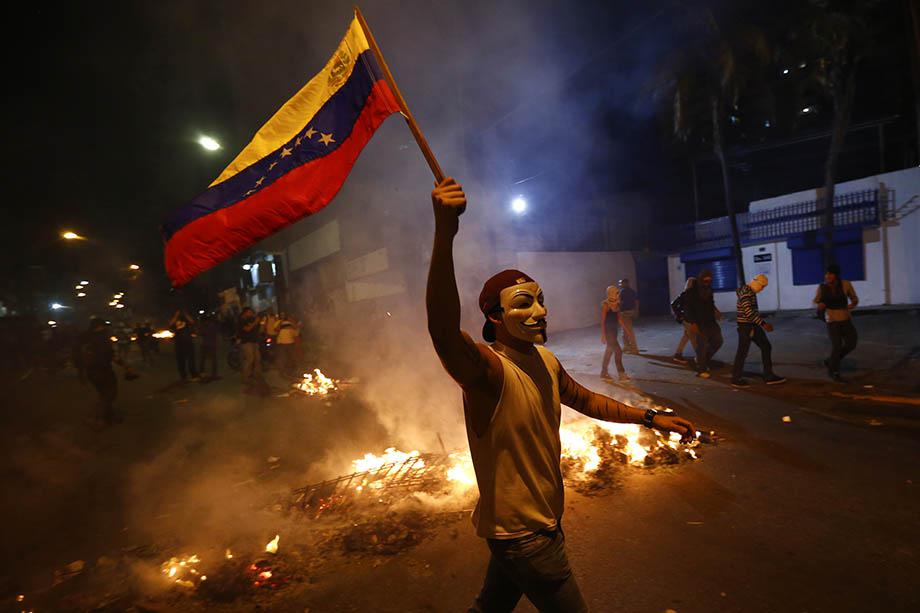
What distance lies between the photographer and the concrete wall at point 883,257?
46.9 ft

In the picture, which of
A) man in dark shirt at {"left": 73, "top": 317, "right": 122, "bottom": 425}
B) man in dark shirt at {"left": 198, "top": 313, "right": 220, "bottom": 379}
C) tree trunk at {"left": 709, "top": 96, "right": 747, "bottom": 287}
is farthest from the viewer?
tree trunk at {"left": 709, "top": 96, "right": 747, "bottom": 287}

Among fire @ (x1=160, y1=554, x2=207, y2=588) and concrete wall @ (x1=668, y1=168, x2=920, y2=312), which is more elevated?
concrete wall @ (x1=668, y1=168, x2=920, y2=312)

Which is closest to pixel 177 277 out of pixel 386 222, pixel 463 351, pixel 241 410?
pixel 463 351

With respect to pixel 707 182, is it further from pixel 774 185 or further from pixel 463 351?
pixel 463 351

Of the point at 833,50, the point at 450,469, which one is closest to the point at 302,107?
the point at 450,469

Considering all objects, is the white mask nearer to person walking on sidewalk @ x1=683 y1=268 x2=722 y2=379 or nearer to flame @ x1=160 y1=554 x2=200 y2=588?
flame @ x1=160 y1=554 x2=200 y2=588

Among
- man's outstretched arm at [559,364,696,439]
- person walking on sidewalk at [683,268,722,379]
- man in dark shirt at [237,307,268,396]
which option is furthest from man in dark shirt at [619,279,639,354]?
man in dark shirt at [237,307,268,396]

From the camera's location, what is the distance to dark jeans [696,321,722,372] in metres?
7.34

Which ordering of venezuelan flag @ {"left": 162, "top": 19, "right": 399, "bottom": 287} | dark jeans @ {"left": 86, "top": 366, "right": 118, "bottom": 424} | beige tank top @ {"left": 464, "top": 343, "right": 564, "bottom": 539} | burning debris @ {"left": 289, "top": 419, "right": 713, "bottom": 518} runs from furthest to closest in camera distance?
dark jeans @ {"left": 86, "top": 366, "right": 118, "bottom": 424} < burning debris @ {"left": 289, "top": 419, "right": 713, "bottom": 518} < venezuelan flag @ {"left": 162, "top": 19, "right": 399, "bottom": 287} < beige tank top @ {"left": 464, "top": 343, "right": 564, "bottom": 539}

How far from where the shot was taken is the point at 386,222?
10.1m

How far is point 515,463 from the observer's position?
1.50 m

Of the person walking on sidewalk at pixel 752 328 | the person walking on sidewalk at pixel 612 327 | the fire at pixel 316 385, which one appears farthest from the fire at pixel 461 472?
the fire at pixel 316 385

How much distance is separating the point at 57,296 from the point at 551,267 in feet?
88.8

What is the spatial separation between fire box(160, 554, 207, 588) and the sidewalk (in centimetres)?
599
